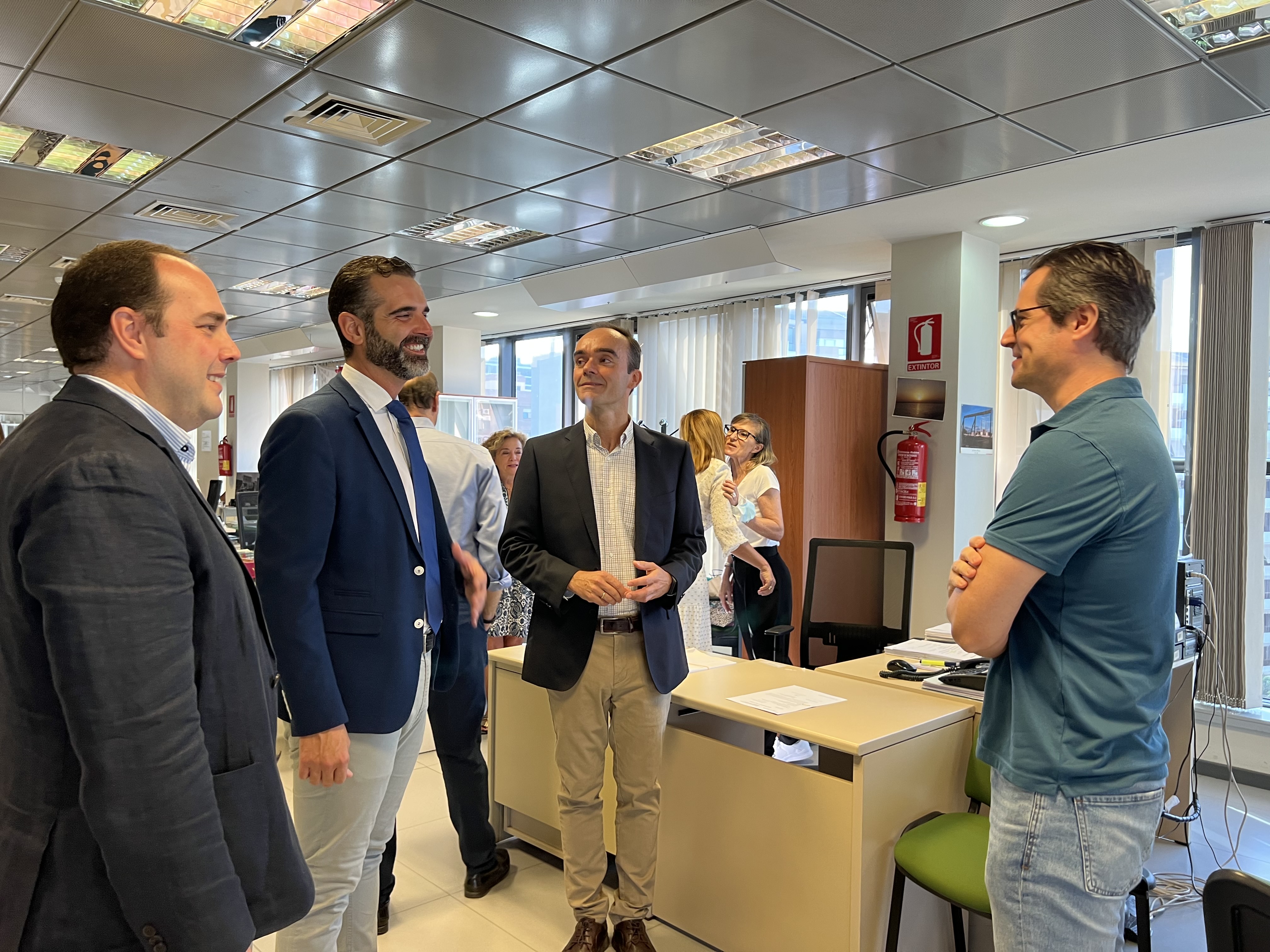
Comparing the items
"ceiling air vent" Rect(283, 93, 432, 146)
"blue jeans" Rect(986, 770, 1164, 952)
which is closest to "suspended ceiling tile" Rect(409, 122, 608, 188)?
"ceiling air vent" Rect(283, 93, 432, 146)

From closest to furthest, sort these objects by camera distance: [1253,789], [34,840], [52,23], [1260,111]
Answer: [34,840] < [52,23] < [1260,111] < [1253,789]

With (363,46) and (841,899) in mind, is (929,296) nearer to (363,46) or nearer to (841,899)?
(363,46)

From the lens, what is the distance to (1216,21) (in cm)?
268

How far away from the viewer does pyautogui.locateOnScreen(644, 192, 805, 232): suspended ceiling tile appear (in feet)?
15.2

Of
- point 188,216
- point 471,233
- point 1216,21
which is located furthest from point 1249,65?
point 188,216

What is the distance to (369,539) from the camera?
1791mm

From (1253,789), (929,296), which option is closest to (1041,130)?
(929,296)

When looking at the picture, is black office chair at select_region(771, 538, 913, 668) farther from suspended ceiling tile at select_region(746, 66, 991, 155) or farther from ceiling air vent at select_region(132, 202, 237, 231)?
ceiling air vent at select_region(132, 202, 237, 231)

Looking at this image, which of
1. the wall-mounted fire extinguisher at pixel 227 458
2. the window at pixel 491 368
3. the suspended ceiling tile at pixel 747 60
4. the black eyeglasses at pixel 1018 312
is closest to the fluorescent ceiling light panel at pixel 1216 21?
the suspended ceiling tile at pixel 747 60

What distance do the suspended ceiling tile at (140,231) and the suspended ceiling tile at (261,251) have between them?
0.37 feet

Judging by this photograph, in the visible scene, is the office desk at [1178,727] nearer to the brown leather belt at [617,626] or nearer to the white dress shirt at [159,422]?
the brown leather belt at [617,626]

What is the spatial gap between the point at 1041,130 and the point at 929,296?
178cm

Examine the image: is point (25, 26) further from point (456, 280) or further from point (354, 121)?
point (456, 280)

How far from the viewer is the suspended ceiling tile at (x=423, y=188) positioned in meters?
4.16
